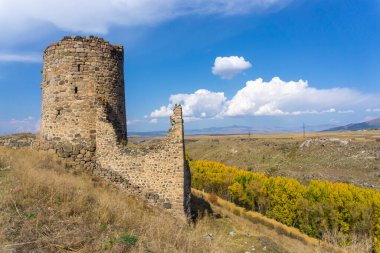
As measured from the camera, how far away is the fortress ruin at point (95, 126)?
13.0m

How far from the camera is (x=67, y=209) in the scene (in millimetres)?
7645

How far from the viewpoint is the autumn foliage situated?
3278 cm

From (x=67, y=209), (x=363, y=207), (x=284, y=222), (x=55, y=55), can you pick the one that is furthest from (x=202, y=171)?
(x=67, y=209)

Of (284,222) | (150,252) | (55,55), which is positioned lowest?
(284,222)

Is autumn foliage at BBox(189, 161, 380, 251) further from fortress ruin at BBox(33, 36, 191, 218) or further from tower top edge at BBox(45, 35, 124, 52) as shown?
tower top edge at BBox(45, 35, 124, 52)

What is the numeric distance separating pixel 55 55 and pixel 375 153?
7989cm

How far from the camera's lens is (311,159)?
82438 mm

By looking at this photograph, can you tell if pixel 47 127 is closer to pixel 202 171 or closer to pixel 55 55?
pixel 55 55

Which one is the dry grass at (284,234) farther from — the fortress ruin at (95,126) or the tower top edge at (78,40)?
the tower top edge at (78,40)

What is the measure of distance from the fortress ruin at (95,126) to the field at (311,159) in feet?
177

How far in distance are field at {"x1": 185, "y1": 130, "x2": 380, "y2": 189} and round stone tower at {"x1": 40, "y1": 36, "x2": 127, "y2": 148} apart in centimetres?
5596

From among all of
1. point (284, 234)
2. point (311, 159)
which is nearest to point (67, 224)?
point (284, 234)

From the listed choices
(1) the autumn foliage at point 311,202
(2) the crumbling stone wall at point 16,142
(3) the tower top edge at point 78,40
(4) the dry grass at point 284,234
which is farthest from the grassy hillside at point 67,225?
(1) the autumn foliage at point 311,202

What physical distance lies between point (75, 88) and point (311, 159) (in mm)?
80186
